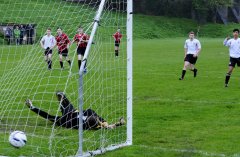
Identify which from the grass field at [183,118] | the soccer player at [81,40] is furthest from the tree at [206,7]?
the soccer player at [81,40]

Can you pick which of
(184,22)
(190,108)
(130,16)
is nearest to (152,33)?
(184,22)

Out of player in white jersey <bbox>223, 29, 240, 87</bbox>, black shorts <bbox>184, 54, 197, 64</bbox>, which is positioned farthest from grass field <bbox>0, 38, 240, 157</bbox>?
black shorts <bbox>184, 54, 197, 64</bbox>

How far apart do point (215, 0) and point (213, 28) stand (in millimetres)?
4079

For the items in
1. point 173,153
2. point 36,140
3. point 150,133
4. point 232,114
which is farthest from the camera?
point 232,114

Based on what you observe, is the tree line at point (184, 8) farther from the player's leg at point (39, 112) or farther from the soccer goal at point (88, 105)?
the player's leg at point (39, 112)

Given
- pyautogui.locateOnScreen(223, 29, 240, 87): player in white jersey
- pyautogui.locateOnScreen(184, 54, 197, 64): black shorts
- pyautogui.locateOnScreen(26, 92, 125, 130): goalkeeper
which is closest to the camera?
pyautogui.locateOnScreen(26, 92, 125, 130): goalkeeper

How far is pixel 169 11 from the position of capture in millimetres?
76812

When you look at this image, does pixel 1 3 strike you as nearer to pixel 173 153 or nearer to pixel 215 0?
pixel 173 153

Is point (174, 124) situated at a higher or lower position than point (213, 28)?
lower

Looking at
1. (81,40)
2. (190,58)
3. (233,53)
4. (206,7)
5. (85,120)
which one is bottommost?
(85,120)

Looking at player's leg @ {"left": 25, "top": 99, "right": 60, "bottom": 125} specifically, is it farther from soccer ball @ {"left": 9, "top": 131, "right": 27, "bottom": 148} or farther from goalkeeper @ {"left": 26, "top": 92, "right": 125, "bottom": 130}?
soccer ball @ {"left": 9, "top": 131, "right": 27, "bottom": 148}

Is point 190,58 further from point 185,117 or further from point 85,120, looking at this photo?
point 85,120

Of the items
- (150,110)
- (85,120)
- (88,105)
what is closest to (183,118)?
(150,110)

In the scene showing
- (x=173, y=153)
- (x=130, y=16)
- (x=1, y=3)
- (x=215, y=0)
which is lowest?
(x=173, y=153)
